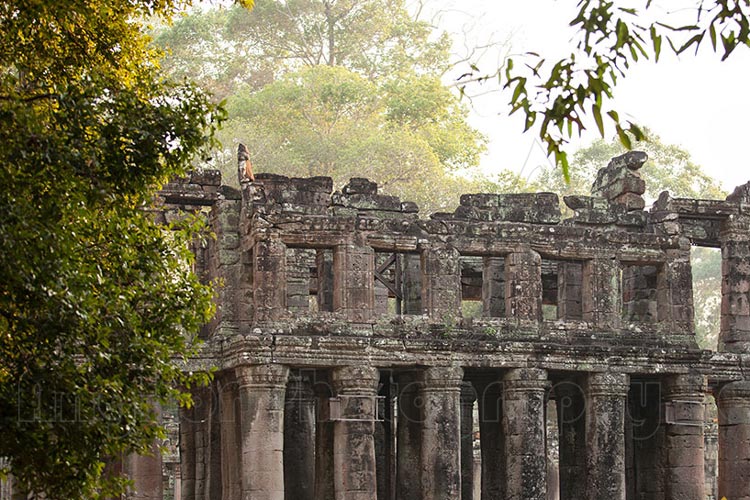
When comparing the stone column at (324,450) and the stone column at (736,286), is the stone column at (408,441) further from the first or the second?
the stone column at (736,286)

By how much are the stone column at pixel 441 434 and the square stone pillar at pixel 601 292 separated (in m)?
2.92

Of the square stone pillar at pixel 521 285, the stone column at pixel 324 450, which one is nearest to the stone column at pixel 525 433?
the square stone pillar at pixel 521 285

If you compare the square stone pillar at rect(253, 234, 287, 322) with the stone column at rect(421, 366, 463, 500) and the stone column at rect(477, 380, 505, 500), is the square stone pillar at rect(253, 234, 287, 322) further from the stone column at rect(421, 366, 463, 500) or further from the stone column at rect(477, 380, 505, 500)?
the stone column at rect(477, 380, 505, 500)

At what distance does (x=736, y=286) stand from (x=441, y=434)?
721cm

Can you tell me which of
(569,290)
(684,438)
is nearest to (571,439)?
(684,438)

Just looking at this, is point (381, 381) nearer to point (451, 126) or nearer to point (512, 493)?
point (512, 493)

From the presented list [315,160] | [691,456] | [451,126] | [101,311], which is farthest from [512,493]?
[451,126]

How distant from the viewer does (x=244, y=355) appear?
24.8 meters

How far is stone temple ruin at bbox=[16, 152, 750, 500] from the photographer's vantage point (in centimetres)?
2531

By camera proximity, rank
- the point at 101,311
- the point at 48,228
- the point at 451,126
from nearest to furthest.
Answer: the point at 48,228 < the point at 101,311 < the point at 451,126

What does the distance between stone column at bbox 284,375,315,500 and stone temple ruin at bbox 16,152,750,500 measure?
0.12 feet

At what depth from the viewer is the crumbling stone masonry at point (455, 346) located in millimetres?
25312

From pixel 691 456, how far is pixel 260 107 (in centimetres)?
2055

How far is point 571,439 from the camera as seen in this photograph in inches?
1156
